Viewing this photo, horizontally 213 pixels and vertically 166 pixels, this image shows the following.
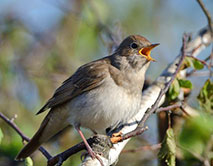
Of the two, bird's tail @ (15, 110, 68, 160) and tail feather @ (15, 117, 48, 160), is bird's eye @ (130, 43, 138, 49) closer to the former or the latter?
bird's tail @ (15, 110, 68, 160)

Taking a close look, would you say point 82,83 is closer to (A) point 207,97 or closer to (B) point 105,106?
(B) point 105,106

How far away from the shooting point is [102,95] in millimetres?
4016

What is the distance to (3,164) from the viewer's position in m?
4.89

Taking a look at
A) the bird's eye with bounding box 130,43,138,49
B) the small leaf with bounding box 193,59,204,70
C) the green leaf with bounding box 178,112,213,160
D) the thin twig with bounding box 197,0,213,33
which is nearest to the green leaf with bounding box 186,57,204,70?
the small leaf with bounding box 193,59,204,70

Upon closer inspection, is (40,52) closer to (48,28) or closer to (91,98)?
(48,28)

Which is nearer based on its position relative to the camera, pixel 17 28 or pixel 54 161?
pixel 54 161

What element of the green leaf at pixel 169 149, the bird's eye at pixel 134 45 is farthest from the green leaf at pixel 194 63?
the green leaf at pixel 169 149

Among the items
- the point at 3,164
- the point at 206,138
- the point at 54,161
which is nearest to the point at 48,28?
the point at 3,164

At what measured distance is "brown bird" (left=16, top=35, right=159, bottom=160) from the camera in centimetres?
402

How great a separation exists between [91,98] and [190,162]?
1.28 metres

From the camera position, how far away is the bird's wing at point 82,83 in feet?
13.8

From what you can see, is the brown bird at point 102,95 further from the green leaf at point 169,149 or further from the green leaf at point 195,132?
the green leaf at point 195,132

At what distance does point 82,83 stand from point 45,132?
0.80m

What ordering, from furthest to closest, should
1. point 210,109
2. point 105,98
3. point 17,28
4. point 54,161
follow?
point 17,28
point 105,98
point 210,109
point 54,161
